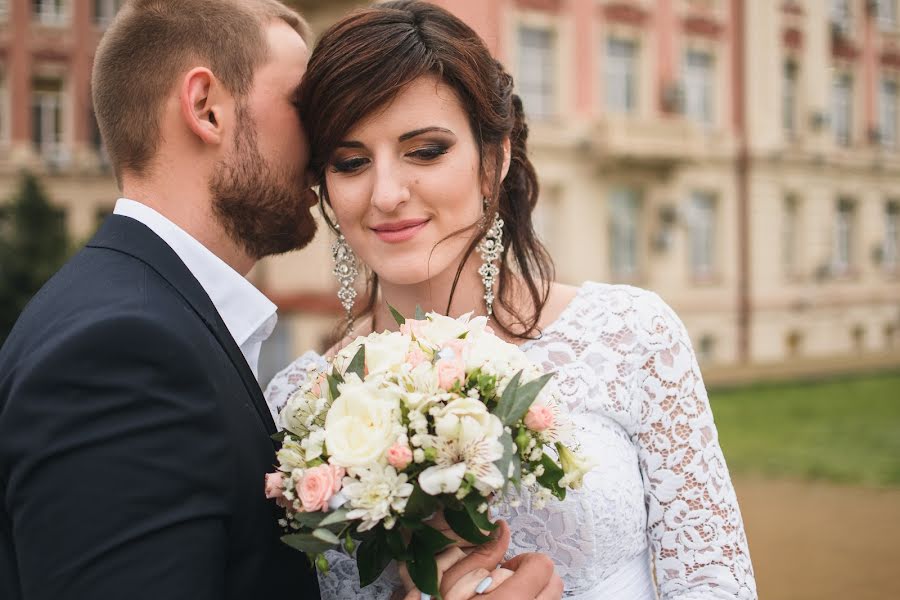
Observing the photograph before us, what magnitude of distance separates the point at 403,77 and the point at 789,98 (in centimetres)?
2719

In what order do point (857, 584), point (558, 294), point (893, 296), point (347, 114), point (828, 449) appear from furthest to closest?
point (893, 296), point (828, 449), point (857, 584), point (558, 294), point (347, 114)

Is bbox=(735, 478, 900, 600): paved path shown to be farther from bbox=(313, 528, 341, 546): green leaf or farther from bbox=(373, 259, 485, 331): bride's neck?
bbox=(313, 528, 341, 546): green leaf

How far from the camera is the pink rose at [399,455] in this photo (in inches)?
77.7

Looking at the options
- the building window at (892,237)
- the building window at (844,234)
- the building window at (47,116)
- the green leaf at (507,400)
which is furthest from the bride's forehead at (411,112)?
the building window at (892,237)

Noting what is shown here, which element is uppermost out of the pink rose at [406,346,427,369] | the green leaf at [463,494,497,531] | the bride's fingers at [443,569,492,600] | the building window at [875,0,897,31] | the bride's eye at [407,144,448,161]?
the building window at [875,0,897,31]

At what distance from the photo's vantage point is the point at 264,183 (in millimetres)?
2787

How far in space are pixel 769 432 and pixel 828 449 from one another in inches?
58.8

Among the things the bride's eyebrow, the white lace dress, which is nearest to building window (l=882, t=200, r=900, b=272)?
the white lace dress

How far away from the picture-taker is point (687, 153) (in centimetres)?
2381

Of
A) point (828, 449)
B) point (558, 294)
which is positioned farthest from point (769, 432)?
point (558, 294)

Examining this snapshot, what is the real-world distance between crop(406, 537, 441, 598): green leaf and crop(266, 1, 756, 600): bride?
24.2 inches

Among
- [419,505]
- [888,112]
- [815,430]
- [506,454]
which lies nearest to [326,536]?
[419,505]

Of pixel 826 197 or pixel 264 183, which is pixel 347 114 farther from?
Result: pixel 826 197

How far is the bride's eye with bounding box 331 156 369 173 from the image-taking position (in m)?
2.85
